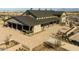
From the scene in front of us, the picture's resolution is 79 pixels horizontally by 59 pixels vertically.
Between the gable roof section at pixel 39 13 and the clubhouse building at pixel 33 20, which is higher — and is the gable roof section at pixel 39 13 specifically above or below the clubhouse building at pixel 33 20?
above

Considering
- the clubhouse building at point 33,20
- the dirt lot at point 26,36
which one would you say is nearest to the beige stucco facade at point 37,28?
the clubhouse building at point 33,20

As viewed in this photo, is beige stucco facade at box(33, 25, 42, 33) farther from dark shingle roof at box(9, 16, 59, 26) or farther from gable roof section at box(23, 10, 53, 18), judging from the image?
gable roof section at box(23, 10, 53, 18)

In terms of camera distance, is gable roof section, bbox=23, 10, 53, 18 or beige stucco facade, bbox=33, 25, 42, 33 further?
gable roof section, bbox=23, 10, 53, 18

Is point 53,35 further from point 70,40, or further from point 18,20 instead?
point 18,20

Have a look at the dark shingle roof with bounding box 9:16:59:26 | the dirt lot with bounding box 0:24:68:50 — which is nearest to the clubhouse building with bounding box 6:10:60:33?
the dark shingle roof with bounding box 9:16:59:26

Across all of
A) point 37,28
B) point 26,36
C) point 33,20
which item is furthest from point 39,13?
point 26,36

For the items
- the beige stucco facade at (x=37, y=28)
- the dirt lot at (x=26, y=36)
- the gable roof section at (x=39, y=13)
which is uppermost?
the gable roof section at (x=39, y=13)

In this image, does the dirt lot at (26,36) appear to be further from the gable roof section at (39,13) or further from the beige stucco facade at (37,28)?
the gable roof section at (39,13)
